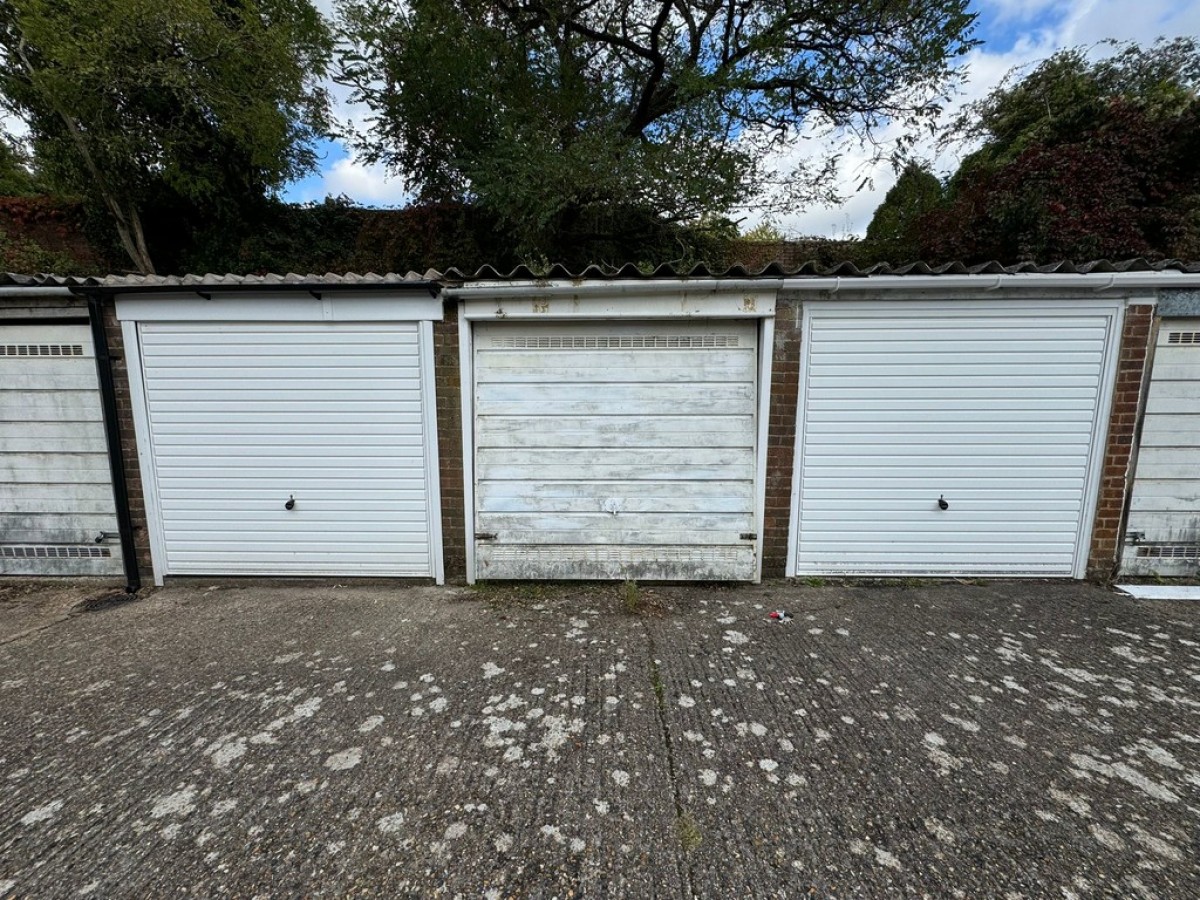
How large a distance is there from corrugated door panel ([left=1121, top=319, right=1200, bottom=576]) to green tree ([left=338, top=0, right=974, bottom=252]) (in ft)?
18.7

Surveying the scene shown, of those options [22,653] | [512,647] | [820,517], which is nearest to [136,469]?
[22,653]

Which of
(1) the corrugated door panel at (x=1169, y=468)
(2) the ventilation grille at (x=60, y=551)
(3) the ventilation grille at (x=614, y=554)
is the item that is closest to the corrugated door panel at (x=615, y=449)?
(3) the ventilation grille at (x=614, y=554)

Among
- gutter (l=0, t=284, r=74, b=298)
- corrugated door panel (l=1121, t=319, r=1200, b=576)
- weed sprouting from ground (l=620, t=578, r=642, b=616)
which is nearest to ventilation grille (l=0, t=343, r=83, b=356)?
gutter (l=0, t=284, r=74, b=298)

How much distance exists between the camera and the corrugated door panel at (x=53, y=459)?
3867 millimetres

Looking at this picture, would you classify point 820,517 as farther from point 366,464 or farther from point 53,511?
point 53,511

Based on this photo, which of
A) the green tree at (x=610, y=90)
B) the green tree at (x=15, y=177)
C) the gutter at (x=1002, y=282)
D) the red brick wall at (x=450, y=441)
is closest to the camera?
the gutter at (x=1002, y=282)

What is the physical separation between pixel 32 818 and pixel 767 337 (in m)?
4.57

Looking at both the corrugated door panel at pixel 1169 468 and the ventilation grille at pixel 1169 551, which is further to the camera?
the ventilation grille at pixel 1169 551

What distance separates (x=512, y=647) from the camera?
10.1ft

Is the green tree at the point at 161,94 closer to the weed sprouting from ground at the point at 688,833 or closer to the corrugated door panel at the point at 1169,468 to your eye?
the weed sprouting from ground at the point at 688,833

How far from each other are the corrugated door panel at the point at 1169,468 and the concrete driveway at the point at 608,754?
A: 32.0 inches

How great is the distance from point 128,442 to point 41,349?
3.10ft

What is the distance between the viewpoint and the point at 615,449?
398 centimetres

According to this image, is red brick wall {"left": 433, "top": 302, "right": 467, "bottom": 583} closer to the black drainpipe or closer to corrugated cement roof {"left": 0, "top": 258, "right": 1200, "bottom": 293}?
corrugated cement roof {"left": 0, "top": 258, "right": 1200, "bottom": 293}
